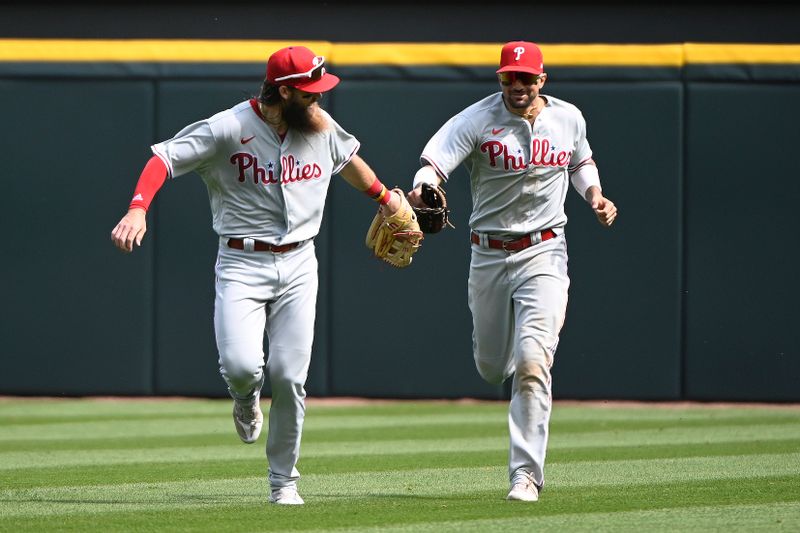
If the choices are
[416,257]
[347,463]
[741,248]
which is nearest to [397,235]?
[347,463]

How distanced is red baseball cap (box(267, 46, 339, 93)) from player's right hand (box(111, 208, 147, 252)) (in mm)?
749

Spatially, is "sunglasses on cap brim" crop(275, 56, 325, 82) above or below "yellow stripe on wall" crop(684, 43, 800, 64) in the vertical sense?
below

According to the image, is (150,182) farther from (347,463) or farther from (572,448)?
(572,448)

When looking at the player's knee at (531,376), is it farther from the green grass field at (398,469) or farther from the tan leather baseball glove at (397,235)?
the tan leather baseball glove at (397,235)

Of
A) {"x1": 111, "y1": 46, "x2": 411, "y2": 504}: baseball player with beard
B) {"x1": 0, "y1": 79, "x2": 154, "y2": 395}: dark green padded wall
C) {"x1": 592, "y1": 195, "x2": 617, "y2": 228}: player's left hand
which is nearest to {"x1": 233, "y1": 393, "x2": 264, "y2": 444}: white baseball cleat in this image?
{"x1": 111, "y1": 46, "x2": 411, "y2": 504}: baseball player with beard

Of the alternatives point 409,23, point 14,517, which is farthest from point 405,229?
point 409,23

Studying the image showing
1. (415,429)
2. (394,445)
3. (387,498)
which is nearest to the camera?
(387,498)

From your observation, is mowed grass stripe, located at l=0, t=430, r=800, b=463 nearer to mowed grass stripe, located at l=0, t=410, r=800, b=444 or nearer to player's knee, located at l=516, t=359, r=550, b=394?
mowed grass stripe, located at l=0, t=410, r=800, b=444

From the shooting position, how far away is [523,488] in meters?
5.69

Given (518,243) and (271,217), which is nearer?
(271,217)

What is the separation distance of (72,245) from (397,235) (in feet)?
17.0

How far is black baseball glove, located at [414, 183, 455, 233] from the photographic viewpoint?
241 inches

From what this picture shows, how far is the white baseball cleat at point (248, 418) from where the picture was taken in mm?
5887

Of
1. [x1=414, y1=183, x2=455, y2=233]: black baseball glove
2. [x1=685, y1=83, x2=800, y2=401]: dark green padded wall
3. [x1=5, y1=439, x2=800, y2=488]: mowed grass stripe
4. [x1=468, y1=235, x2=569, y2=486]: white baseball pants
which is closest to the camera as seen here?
[x1=468, y1=235, x2=569, y2=486]: white baseball pants
